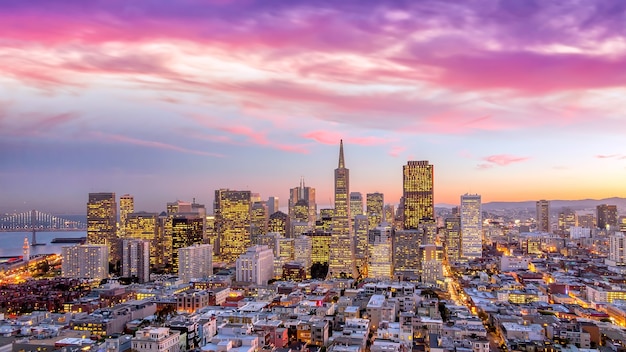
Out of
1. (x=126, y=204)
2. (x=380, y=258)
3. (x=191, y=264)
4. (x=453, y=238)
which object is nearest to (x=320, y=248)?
(x=380, y=258)

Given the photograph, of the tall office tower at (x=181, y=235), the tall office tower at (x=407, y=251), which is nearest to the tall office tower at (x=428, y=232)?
the tall office tower at (x=407, y=251)

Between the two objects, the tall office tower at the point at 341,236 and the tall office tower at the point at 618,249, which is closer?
the tall office tower at the point at 618,249

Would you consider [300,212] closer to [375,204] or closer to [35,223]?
[375,204]

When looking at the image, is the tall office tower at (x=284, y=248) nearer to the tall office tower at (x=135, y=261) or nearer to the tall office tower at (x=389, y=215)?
the tall office tower at (x=135, y=261)

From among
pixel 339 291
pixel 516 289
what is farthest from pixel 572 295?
pixel 339 291

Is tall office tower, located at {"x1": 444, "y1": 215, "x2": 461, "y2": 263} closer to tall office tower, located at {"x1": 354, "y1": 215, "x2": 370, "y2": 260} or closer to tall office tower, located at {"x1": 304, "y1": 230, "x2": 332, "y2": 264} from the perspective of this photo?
tall office tower, located at {"x1": 354, "y1": 215, "x2": 370, "y2": 260}
